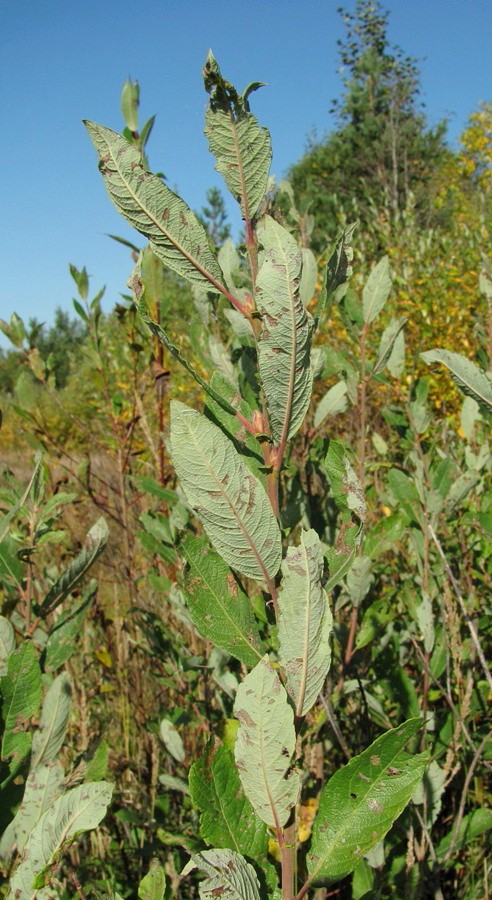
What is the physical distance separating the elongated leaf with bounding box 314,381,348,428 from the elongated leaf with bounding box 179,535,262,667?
28.5 inches

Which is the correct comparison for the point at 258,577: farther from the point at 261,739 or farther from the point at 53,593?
the point at 53,593

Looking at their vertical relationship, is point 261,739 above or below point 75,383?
below

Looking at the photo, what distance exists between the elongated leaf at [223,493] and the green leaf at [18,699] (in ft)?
1.18

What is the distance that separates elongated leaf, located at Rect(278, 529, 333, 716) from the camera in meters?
0.60

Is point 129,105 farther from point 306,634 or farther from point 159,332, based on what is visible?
point 306,634

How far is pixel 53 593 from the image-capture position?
1118 millimetres

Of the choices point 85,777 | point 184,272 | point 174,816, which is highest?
point 184,272

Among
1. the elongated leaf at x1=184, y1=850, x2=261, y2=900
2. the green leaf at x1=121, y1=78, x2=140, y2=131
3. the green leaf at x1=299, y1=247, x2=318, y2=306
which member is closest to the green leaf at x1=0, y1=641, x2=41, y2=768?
the elongated leaf at x1=184, y1=850, x2=261, y2=900

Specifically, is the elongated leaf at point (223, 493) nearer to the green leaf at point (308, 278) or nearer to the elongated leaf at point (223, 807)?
the elongated leaf at point (223, 807)

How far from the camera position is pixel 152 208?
631mm

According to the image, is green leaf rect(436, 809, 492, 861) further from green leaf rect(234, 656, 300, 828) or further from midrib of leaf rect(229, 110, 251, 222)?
midrib of leaf rect(229, 110, 251, 222)

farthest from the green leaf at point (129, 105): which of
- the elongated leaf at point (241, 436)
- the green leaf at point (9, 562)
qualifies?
the elongated leaf at point (241, 436)

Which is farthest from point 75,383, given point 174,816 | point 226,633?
point 226,633

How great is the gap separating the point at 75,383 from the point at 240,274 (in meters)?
16.6
